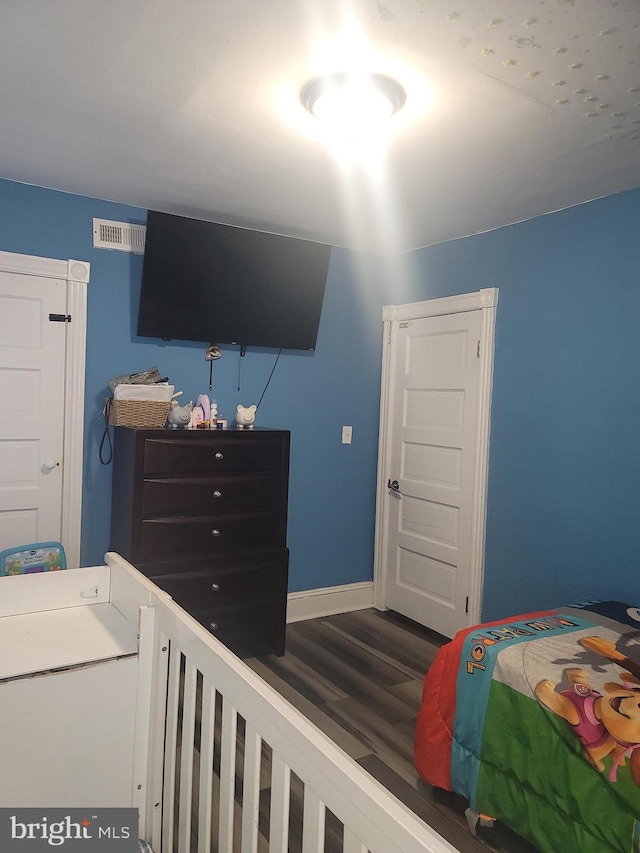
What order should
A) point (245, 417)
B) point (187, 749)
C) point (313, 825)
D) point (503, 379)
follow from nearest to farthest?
point (313, 825) → point (187, 749) → point (503, 379) → point (245, 417)

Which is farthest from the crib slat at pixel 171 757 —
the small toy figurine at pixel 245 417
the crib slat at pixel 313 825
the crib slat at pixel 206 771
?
the small toy figurine at pixel 245 417

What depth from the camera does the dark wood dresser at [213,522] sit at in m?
2.95

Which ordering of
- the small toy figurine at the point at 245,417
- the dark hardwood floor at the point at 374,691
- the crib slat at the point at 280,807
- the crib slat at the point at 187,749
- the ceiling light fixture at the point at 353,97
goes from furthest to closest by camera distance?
the small toy figurine at the point at 245,417 < the dark hardwood floor at the point at 374,691 < the ceiling light fixture at the point at 353,97 < the crib slat at the point at 187,749 < the crib slat at the point at 280,807

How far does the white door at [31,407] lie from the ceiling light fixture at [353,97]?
5.66ft

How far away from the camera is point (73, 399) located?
3133 mm

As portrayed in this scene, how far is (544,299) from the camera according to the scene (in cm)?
311

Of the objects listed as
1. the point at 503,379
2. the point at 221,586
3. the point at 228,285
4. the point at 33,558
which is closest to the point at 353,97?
the point at 228,285

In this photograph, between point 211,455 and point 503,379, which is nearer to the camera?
point 211,455

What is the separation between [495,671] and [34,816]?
1383mm

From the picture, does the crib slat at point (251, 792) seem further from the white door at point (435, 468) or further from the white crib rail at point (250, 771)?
the white door at point (435, 468)

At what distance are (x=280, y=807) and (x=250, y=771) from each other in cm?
10

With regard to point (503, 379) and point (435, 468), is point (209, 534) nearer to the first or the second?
point (435, 468)

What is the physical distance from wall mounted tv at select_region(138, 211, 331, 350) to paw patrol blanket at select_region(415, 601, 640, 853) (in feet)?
6.83

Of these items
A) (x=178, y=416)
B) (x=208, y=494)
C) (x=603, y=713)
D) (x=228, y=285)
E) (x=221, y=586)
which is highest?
(x=228, y=285)
